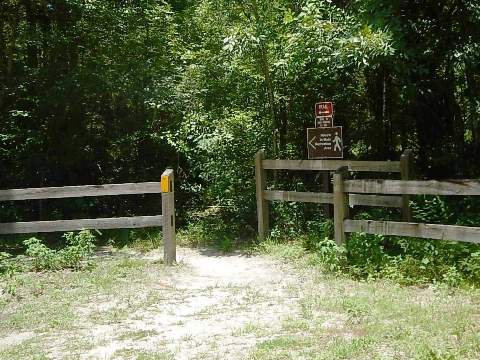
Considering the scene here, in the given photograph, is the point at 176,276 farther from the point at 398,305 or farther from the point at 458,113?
the point at 458,113

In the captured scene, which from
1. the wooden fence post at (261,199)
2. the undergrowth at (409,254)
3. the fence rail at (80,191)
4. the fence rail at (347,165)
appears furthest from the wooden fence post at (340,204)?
the fence rail at (80,191)

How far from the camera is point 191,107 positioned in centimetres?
1173

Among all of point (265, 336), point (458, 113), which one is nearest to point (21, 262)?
point (265, 336)

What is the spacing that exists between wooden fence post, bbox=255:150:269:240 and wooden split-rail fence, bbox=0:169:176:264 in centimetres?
182

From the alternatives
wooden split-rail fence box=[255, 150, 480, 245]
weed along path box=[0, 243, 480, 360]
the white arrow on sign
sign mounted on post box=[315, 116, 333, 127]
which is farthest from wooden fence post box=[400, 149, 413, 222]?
weed along path box=[0, 243, 480, 360]

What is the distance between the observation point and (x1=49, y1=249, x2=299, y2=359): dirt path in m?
5.12

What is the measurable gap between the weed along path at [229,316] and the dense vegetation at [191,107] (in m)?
3.12

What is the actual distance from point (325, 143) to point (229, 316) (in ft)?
13.3

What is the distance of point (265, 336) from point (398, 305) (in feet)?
4.87

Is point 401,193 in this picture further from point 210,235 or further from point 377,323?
point 210,235

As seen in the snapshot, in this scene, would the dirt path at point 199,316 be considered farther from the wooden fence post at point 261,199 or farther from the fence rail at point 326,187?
the wooden fence post at point 261,199

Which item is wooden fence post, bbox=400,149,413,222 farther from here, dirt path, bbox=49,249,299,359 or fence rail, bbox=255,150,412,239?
dirt path, bbox=49,249,299,359

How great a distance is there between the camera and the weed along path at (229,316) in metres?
4.91

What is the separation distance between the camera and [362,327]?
17.5 feet
